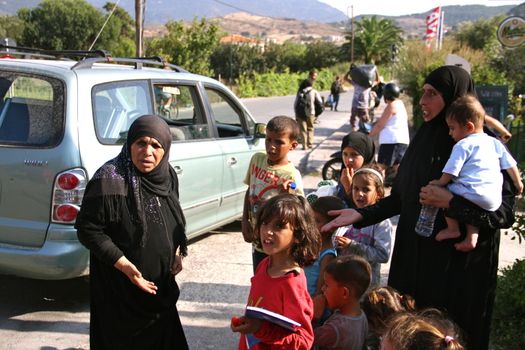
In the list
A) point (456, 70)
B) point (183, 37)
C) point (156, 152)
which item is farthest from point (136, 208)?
point (183, 37)

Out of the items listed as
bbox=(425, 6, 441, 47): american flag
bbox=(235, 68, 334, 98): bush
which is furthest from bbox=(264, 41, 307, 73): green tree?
bbox=(425, 6, 441, 47): american flag

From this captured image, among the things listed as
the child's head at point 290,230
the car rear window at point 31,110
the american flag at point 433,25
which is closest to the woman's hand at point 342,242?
the child's head at point 290,230

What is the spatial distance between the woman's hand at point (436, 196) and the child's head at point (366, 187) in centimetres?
102

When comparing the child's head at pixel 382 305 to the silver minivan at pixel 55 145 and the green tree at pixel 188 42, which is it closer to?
the silver minivan at pixel 55 145

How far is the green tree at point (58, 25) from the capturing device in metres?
61.8

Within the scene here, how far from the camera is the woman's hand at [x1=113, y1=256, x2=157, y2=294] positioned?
9.61 ft

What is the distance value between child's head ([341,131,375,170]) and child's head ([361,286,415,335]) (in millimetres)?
1460

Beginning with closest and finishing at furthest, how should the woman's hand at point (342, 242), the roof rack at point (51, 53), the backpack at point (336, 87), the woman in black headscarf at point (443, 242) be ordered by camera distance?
the woman in black headscarf at point (443, 242) → the woman's hand at point (342, 242) → the roof rack at point (51, 53) → the backpack at point (336, 87)

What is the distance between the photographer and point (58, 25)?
206ft

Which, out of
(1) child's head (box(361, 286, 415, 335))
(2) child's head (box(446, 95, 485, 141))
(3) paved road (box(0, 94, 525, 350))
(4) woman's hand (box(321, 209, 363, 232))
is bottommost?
(3) paved road (box(0, 94, 525, 350))

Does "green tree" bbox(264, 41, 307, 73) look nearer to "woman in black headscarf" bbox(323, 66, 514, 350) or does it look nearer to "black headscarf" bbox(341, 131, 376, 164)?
"black headscarf" bbox(341, 131, 376, 164)

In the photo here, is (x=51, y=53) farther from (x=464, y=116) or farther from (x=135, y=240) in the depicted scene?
(x=464, y=116)

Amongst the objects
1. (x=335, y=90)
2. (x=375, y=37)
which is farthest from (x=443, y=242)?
(x=375, y=37)

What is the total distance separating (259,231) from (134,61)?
3.09 m
